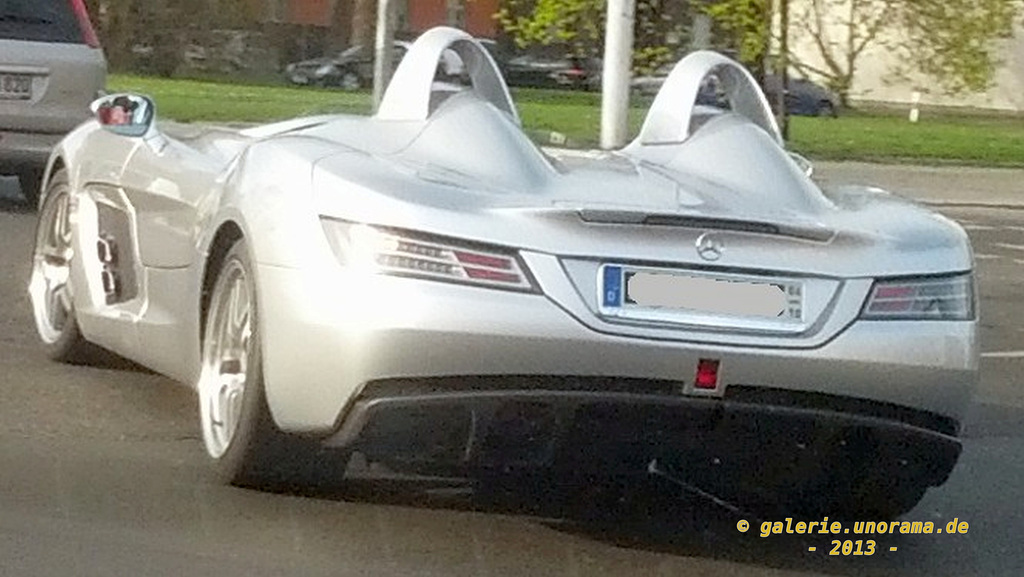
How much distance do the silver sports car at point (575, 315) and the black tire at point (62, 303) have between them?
79.5 inches

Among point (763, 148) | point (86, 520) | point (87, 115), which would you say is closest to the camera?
point (86, 520)

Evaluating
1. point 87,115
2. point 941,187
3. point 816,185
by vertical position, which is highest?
point 816,185

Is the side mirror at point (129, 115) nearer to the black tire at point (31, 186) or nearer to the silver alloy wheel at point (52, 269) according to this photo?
the silver alloy wheel at point (52, 269)

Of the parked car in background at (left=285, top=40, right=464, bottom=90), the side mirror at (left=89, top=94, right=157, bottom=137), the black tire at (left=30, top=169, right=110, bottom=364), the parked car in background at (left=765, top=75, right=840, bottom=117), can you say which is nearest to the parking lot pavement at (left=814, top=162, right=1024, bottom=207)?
the black tire at (left=30, top=169, right=110, bottom=364)

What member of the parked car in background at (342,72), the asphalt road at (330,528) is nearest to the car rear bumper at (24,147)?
the asphalt road at (330,528)

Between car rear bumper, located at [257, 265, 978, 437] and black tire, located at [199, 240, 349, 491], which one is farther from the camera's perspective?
black tire, located at [199, 240, 349, 491]

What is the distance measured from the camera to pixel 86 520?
19.8 ft

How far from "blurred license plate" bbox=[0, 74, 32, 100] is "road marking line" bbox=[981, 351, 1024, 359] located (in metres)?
6.91

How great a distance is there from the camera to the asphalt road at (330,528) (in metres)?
5.74

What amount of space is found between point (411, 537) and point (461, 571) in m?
0.37

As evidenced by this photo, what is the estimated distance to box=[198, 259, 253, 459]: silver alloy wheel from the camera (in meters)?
6.33

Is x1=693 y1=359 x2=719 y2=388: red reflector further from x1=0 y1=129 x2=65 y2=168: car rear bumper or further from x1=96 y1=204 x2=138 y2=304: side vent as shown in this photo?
x1=0 y1=129 x2=65 y2=168: car rear bumper

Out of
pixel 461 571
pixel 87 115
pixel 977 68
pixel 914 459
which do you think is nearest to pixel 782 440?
pixel 914 459

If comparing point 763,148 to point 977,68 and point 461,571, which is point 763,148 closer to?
point 461,571
